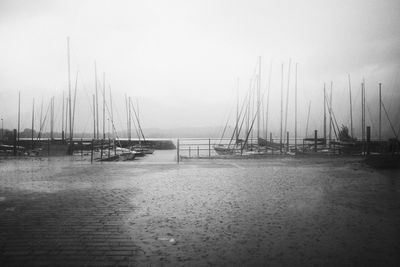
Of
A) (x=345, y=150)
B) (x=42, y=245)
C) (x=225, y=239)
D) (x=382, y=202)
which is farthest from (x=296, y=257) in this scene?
(x=345, y=150)

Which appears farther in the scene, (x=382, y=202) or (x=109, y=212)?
(x=382, y=202)

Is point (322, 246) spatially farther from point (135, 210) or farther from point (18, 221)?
point (18, 221)

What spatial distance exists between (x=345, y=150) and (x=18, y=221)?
27.7 metres

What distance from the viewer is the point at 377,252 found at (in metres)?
3.64

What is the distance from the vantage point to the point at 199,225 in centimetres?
484

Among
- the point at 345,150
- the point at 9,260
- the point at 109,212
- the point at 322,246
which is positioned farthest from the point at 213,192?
the point at 345,150

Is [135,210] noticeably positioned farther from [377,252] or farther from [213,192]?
[377,252]

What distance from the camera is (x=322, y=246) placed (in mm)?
3871

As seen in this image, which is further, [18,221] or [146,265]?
[18,221]

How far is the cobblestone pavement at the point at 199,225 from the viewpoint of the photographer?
3523mm

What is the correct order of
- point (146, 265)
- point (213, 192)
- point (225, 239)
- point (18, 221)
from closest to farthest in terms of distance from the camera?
1. point (146, 265)
2. point (225, 239)
3. point (18, 221)
4. point (213, 192)

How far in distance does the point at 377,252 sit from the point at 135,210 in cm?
409

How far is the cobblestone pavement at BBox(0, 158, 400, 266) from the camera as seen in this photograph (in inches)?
139

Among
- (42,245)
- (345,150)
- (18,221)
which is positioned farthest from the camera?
(345,150)
